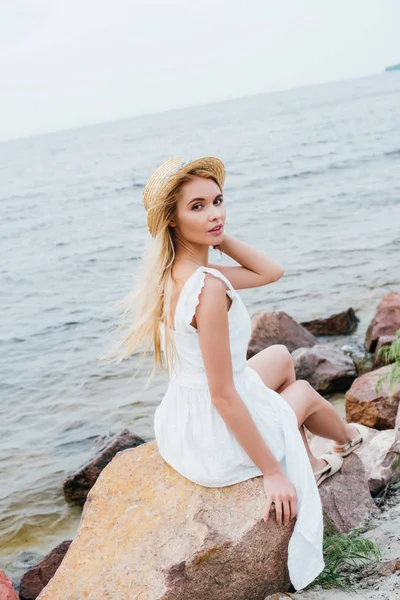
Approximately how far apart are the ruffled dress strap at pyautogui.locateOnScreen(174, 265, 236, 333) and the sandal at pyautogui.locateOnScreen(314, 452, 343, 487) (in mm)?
1167

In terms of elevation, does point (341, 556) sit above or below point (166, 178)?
below

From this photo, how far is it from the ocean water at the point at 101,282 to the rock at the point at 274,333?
1.17m

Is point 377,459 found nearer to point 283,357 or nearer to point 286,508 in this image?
point 283,357

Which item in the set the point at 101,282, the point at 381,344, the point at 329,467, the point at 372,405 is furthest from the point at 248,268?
the point at 101,282

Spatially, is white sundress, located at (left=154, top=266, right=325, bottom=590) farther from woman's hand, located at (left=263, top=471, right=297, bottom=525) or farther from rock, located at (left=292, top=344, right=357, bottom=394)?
rock, located at (left=292, top=344, right=357, bottom=394)

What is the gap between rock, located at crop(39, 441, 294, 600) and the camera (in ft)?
9.00

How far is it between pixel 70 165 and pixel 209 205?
169 feet

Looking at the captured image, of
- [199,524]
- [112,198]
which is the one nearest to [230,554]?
[199,524]

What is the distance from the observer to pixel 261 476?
292 cm

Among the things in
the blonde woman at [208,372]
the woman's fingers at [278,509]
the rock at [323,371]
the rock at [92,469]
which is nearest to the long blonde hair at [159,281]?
the blonde woman at [208,372]

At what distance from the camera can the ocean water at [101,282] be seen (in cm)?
633

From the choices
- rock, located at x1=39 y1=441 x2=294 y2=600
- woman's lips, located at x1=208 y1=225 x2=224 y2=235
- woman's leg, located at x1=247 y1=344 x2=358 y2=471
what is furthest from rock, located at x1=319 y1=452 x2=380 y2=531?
woman's lips, located at x1=208 y1=225 x2=224 y2=235

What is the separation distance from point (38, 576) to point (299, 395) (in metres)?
2.35

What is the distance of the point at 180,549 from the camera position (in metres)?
2.77
